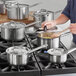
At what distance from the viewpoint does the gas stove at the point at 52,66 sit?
125 centimetres

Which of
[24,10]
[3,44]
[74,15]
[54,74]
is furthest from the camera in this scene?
[24,10]

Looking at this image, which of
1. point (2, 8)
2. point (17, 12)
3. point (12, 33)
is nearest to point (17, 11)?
point (17, 12)

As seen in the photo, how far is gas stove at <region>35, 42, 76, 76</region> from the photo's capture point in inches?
49.4

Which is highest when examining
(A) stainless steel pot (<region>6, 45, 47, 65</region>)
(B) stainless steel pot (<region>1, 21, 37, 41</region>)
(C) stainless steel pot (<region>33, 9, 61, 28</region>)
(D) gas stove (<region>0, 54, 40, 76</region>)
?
(C) stainless steel pot (<region>33, 9, 61, 28</region>)

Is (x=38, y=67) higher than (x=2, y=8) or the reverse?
the reverse

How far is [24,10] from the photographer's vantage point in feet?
7.47

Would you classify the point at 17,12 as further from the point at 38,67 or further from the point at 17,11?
the point at 38,67

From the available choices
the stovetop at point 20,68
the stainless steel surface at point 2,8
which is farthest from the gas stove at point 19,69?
the stainless steel surface at point 2,8

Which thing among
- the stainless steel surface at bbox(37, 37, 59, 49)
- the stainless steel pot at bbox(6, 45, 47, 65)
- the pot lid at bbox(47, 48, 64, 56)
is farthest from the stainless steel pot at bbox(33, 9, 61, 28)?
the stainless steel pot at bbox(6, 45, 47, 65)

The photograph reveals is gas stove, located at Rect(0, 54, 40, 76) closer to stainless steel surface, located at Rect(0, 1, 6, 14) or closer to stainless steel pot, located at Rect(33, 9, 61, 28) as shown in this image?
stainless steel pot, located at Rect(33, 9, 61, 28)

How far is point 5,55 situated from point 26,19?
0.95 metres

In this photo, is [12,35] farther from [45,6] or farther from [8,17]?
[45,6]

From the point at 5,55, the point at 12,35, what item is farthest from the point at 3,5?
the point at 5,55

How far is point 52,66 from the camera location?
4.31 feet
